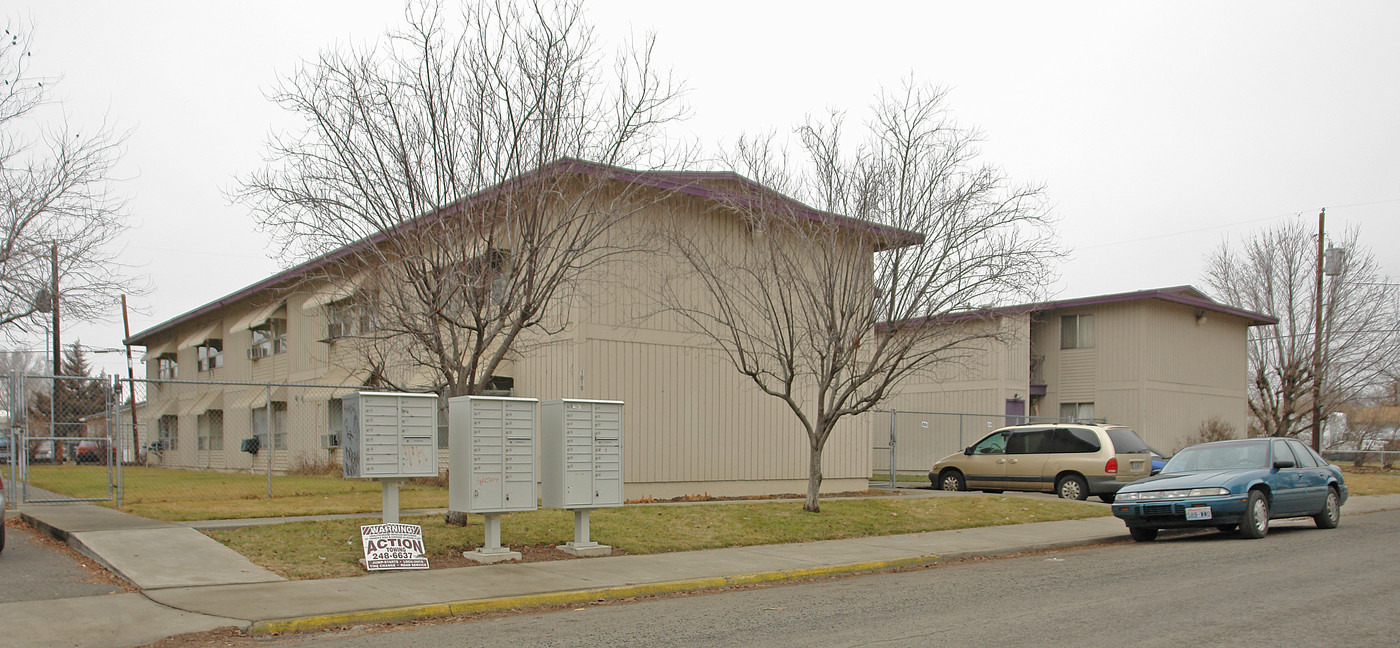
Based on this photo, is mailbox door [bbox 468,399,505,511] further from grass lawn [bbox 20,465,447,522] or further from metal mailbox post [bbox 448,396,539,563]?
grass lawn [bbox 20,465,447,522]

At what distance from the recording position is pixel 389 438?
442 inches

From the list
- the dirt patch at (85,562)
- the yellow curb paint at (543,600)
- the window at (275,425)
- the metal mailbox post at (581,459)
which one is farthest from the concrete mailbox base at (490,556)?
the window at (275,425)

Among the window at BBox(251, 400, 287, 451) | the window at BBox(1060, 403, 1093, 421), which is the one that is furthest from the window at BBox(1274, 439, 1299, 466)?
the window at BBox(251, 400, 287, 451)

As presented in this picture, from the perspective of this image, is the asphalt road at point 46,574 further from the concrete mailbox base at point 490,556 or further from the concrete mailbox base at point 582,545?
the concrete mailbox base at point 582,545

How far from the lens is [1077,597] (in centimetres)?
928

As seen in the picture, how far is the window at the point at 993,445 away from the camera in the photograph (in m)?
22.9

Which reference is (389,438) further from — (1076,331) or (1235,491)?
(1076,331)

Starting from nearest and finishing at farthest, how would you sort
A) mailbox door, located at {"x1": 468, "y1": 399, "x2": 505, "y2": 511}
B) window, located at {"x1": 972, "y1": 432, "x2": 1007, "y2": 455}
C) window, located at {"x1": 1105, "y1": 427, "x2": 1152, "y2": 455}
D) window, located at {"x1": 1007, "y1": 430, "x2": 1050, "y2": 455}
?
mailbox door, located at {"x1": 468, "y1": 399, "x2": 505, "y2": 511}, window, located at {"x1": 1105, "y1": 427, "x2": 1152, "y2": 455}, window, located at {"x1": 1007, "y1": 430, "x2": 1050, "y2": 455}, window, located at {"x1": 972, "y1": 432, "x2": 1007, "y2": 455}

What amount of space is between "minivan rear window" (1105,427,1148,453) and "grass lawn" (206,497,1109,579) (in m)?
2.33

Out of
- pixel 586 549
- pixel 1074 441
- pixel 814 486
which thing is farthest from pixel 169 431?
pixel 1074 441

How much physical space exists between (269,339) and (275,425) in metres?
3.62

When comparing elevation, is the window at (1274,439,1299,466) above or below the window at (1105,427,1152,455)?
above

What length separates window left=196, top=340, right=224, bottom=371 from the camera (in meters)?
37.2

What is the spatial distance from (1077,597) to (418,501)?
456 inches
